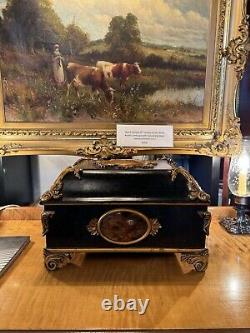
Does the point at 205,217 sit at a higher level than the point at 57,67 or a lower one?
lower

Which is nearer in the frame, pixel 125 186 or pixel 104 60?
pixel 125 186

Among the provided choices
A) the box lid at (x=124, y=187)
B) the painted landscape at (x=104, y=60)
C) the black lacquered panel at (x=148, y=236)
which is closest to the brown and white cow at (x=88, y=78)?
the painted landscape at (x=104, y=60)

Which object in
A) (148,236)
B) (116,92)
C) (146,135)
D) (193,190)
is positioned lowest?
(148,236)

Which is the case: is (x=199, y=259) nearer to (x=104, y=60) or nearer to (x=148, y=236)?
(x=148, y=236)

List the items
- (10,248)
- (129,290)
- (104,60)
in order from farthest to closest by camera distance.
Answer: (104,60), (10,248), (129,290)

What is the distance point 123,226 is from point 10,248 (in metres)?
0.39

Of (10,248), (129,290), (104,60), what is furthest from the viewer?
(104,60)

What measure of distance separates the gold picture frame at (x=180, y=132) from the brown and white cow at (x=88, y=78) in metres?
0.12

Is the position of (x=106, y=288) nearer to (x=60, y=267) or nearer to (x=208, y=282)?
(x=60, y=267)

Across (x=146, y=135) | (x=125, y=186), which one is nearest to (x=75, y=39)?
(x=146, y=135)

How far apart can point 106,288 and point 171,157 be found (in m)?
0.57

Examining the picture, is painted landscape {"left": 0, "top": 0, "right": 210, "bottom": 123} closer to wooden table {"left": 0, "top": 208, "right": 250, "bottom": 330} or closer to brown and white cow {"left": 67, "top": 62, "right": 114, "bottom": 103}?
brown and white cow {"left": 67, "top": 62, "right": 114, "bottom": 103}

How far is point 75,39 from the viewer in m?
1.00

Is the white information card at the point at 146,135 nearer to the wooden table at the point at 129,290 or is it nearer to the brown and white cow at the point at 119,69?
the brown and white cow at the point at 119,69
